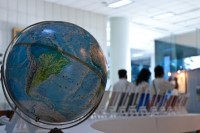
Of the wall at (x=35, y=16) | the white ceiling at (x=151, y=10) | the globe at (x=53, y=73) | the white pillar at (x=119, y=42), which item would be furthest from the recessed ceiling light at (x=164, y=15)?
the globe at (x=53, y=73)

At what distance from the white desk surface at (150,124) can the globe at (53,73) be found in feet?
2.69

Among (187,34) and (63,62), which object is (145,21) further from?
(63,62)

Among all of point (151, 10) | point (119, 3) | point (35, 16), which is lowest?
point (35, 16)

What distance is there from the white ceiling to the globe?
5597 mm

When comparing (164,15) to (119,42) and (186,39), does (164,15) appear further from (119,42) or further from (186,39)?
(186,39)

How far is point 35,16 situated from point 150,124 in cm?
453

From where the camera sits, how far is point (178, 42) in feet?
30.6

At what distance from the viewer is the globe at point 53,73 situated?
0.88 metres

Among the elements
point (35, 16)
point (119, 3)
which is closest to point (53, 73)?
point (35, 16)

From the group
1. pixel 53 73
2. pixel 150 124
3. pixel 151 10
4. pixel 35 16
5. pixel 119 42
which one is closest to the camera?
pixel 53 73

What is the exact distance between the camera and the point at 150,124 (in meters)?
2.49

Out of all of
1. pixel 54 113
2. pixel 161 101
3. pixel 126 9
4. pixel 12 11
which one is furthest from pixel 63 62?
pixel 126 9

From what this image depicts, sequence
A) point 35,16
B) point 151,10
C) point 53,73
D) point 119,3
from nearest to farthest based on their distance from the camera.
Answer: point 53,73 < point 35,16 < point 119,3 < point 151,10

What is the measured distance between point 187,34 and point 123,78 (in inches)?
235
